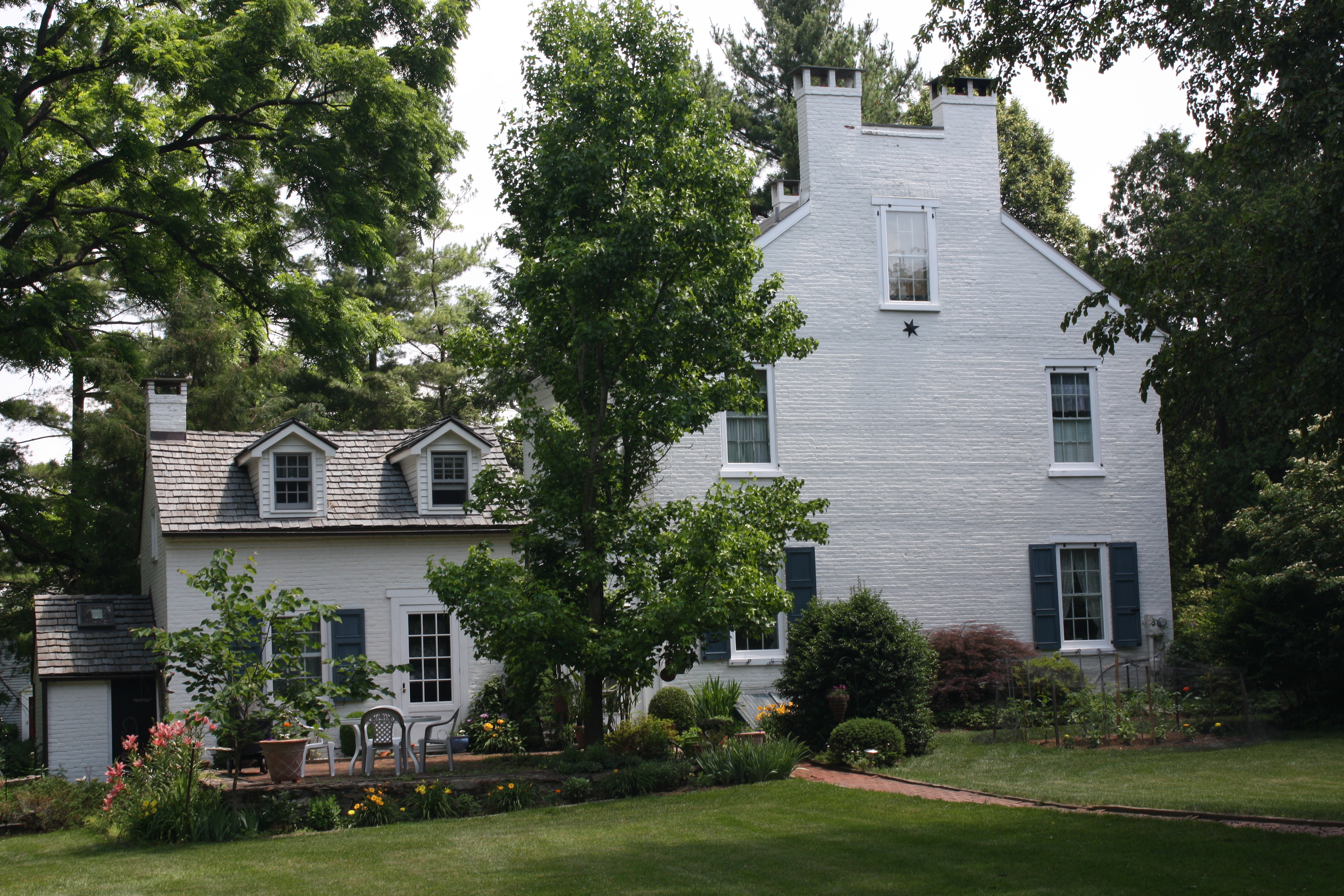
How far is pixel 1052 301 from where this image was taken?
2069 cm

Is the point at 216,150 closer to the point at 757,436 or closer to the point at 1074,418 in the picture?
the point at 757,436

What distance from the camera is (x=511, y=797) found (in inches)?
498

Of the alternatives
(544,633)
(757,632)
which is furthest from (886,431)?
(544,633)

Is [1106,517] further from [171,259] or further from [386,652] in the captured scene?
[171,259]

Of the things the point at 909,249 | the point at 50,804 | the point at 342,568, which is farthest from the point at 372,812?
the point at 909,249

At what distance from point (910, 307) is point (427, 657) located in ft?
33.7

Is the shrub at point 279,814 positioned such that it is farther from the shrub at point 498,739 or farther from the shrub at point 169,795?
the shrub at point 498,739

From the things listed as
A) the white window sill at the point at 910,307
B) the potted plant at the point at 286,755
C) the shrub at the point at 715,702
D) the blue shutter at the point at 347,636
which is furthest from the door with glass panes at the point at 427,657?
the white window sill at the point at 910,307

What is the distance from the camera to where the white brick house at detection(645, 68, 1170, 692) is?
64.1 ft

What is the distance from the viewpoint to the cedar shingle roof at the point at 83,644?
56.9 ft

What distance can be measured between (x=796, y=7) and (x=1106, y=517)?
75.7 ft

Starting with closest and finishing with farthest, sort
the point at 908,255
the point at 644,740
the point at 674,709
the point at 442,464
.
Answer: the point at 644,740 → the point at 674,709 → the point at 442,464 → the point at 908,255

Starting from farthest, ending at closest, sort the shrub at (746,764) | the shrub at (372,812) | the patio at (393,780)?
the shrub at (746,764) → the patio at (393,780) → the shrub at (372,812)

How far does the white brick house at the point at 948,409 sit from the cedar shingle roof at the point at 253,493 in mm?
5166
